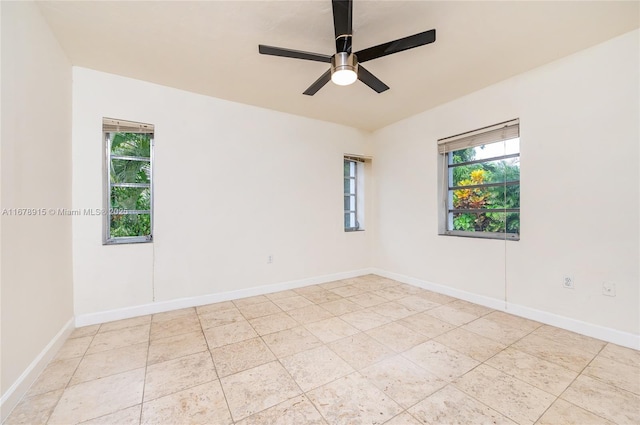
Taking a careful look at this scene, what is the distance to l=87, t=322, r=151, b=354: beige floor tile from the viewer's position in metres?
2.16

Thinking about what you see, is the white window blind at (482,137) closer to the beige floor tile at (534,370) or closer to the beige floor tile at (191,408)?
the beige floor tile at (534,370)

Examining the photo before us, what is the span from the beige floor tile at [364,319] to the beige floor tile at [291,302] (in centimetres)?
58

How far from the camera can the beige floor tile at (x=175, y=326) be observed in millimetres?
2400

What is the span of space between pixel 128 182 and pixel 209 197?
822 mm

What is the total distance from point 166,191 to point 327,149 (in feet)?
7.64

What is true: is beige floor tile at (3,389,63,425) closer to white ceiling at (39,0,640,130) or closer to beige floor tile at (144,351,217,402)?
beige floor tile at (144,351,217,402)

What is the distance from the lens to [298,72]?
2609 mm

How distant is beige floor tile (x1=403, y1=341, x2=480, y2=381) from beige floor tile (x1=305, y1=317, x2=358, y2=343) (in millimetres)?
569

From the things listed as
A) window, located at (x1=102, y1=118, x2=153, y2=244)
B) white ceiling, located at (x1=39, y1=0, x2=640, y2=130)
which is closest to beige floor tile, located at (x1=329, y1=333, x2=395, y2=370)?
window, located at (x1=102, y1=118, x2=153, y2=244)

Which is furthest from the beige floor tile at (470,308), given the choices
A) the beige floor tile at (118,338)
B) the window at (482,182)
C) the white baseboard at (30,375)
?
the white baseboard at (30,375)

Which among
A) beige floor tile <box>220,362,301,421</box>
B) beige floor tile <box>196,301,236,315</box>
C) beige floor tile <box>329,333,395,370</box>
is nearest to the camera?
beige floor tile <box>220,362,301,421</box>

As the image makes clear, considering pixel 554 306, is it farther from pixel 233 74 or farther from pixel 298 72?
pixel 233 74

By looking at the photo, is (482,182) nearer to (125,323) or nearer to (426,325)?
(426,325)

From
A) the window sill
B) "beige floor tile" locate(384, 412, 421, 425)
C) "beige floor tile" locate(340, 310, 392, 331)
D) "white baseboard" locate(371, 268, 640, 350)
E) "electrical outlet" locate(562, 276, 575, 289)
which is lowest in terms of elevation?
"beige floor tile" locate(384, 412, 421, 425)
